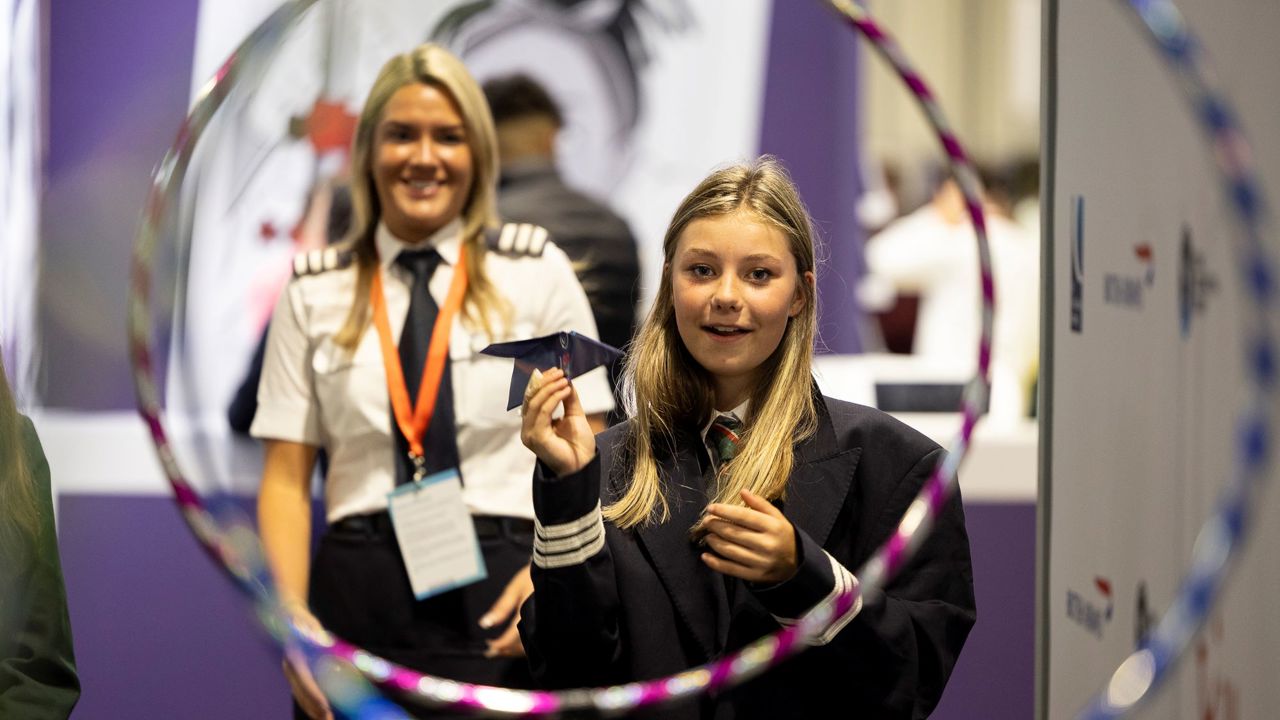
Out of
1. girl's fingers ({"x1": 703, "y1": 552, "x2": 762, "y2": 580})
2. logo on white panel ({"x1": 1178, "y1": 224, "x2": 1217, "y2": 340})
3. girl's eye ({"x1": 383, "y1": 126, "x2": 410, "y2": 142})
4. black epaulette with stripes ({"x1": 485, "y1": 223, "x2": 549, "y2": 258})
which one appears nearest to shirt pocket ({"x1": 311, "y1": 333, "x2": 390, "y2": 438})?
black epaulette with stripes ({"x1": 485, "y1": 223, "x2": 549, "y2": 258})

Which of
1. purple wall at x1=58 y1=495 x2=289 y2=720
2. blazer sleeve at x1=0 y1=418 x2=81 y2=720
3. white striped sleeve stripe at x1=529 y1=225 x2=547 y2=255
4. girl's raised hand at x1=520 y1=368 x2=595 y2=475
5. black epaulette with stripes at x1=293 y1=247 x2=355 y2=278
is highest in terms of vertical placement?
white striped sleeve stripe at x1=529 y1=225 x2=547 y2=255

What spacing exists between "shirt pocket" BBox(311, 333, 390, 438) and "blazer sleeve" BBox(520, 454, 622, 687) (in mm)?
1116

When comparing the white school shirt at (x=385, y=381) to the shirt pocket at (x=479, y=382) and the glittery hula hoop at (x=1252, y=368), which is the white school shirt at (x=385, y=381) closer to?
the shirt pocket at (x=479, y=382)

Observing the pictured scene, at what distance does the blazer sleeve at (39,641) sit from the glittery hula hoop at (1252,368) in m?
1.93

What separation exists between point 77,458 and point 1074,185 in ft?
10.2

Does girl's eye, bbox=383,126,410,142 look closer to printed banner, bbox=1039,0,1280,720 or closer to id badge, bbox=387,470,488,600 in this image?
id badge, bbox=387,470,488,600

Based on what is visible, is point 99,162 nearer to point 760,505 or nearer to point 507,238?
point 507,238

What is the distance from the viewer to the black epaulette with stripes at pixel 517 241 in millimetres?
3756

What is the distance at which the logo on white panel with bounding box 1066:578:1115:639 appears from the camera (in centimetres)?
325

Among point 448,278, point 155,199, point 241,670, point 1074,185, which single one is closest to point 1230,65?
→ point 1074,185

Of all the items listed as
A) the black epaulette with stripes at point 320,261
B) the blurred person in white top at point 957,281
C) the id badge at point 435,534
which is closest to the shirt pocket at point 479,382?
the id badge at point 435,534

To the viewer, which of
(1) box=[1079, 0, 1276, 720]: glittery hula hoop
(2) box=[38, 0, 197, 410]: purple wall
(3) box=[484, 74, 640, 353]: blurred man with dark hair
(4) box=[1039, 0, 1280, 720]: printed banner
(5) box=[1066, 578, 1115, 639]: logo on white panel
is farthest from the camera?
(3) box=[484, 74, 640, 353]: blurred man with dark hair

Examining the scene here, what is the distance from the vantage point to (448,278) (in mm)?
3775

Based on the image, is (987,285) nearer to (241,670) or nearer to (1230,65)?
(1230,65)
